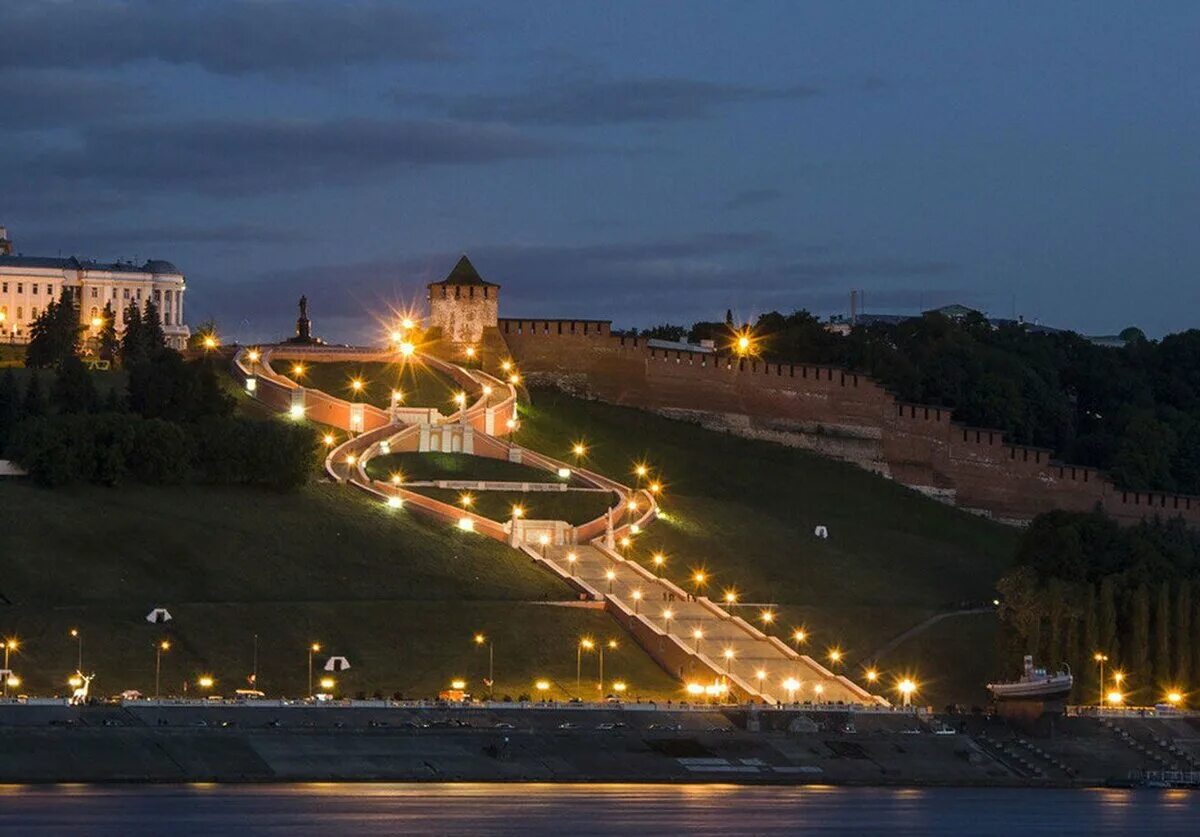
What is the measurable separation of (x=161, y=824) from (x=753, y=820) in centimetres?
1353

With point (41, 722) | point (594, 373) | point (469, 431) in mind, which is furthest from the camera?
point (594, 373)

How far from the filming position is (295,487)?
405ft

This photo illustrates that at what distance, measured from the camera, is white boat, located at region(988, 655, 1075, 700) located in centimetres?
10256

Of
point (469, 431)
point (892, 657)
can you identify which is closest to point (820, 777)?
point (892, 657)

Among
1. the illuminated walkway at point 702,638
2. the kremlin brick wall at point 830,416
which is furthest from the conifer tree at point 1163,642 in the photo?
the kremlin brick wall at point 830,416

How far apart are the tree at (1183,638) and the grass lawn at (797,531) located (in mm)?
6580

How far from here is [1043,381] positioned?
16512 centimetres

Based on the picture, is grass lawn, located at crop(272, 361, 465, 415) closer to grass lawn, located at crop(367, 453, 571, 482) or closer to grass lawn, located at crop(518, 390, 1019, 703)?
grass lawn, located at crop(518, 390, 1019, 703)

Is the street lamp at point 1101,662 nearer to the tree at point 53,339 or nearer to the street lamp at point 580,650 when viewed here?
the street lamp at point 580,650

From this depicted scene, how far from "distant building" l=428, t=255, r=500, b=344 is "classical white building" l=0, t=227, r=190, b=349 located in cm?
2129

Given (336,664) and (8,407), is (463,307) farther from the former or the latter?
(336,664)

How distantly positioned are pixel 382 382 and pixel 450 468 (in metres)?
12.9

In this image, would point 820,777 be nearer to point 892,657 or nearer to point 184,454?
point 892,657

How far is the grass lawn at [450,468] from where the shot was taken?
132m
